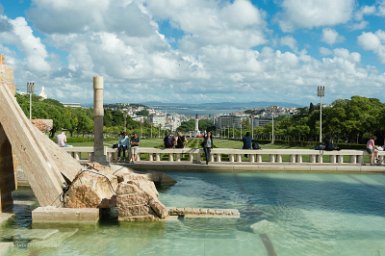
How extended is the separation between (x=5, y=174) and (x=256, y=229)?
22.6 ft

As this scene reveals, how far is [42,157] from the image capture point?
11750 millimetres

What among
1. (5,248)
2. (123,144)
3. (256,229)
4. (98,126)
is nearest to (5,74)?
(5,248)

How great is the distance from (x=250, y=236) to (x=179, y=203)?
4152 millimetres

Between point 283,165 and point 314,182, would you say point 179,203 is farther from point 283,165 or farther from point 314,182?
point 283,165

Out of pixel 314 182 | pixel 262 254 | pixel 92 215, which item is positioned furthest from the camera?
pixel 314 182

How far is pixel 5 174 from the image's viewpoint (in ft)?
41.1

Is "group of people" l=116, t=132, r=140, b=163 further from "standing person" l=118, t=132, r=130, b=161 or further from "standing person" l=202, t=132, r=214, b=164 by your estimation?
"standing person" l=202, t=132, r=214, b=164

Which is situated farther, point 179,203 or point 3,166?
point 179,203

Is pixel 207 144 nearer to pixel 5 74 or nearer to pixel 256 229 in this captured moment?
pixel 256 229

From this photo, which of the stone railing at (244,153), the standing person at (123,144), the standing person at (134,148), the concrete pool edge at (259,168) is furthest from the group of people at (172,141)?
the concrete pool edge at (259,168)

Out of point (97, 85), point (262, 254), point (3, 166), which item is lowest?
point (262, 254)

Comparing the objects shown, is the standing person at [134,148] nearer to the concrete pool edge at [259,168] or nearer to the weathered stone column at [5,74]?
the concrete pool edge at [259,168]

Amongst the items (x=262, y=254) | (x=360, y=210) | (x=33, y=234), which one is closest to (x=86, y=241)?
(x=33, y=234)

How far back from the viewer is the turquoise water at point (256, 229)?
9453 millimetres
